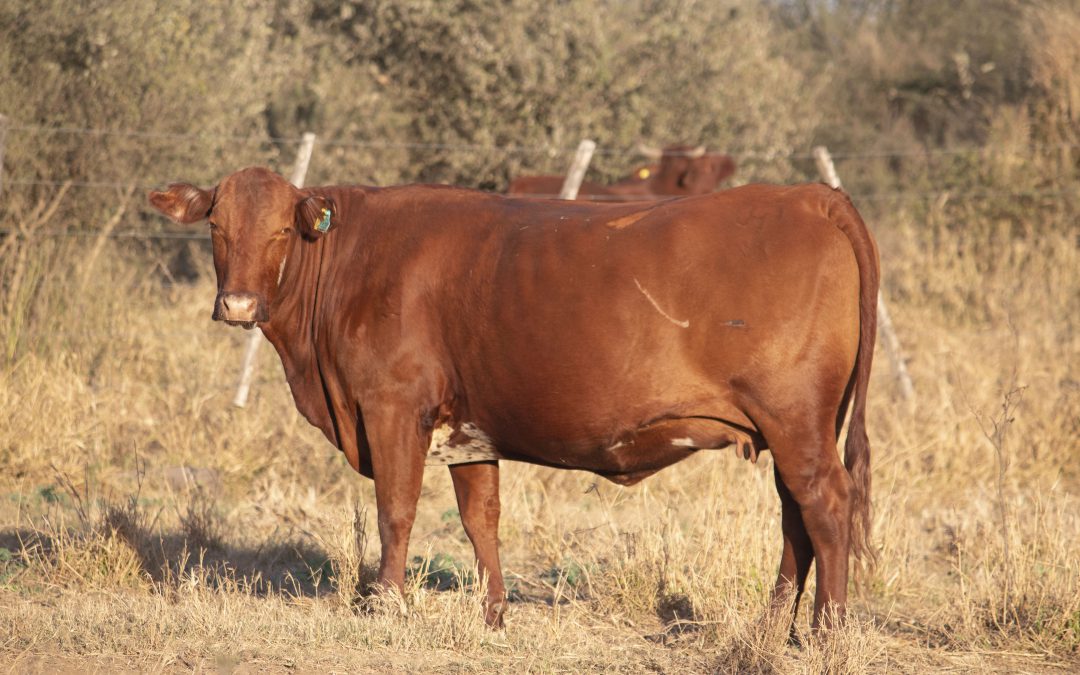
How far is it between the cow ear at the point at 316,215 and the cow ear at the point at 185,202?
0.40m

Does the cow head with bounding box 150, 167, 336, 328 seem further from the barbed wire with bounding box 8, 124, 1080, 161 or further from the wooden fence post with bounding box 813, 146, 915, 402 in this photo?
the wooden fence post with bounding box 813, 146, 915, 402

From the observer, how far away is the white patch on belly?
510cm

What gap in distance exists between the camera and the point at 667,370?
463 cm

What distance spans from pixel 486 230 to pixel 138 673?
84.1 inches

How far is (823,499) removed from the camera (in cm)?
458

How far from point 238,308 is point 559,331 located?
125 centimetres

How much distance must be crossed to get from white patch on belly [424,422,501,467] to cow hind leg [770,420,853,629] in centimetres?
121

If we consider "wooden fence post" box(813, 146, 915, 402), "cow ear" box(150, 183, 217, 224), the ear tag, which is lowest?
"wooden fence post" box(813, 146, 915, 402)

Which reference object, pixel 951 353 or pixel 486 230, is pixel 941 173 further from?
pixel 486 230

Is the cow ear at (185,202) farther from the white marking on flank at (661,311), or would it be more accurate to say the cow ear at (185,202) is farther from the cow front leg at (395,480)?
the white marking on flank at (661,311)

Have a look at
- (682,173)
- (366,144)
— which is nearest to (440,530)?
(366,144)

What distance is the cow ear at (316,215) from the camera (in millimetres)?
5160

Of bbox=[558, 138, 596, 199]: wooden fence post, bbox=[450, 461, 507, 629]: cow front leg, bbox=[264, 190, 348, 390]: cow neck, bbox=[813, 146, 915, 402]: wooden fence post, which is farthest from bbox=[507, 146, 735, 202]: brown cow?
bbox=[450, 461, 507, 629]: cow front leg

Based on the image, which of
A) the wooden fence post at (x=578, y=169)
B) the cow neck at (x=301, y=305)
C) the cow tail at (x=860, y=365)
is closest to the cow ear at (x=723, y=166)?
the wooden fence post at (x=578, y=169)
